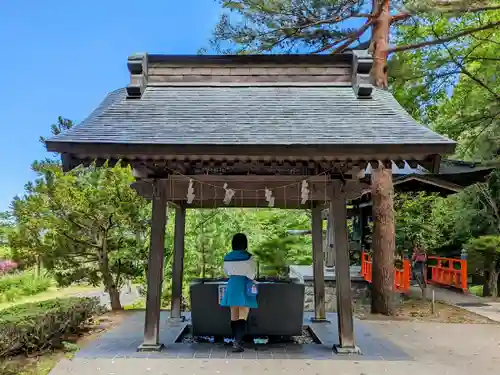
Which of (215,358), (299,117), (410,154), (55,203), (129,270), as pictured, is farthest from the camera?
(129,270)

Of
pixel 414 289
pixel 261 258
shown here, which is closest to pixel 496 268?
pixel 414 289

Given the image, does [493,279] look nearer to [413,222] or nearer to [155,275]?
[413,222]

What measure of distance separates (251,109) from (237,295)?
8.61 feet

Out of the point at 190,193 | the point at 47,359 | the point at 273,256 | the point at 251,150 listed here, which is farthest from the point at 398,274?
the point at 47,359

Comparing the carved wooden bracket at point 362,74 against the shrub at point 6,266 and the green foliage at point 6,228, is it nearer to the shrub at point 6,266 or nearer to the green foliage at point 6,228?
the green foliage at point 6,228

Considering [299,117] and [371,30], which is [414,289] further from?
[299,117]

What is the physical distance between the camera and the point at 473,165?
14.0 meters

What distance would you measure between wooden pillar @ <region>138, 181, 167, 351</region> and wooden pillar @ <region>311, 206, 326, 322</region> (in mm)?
3003

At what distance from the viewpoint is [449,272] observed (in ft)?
46.4

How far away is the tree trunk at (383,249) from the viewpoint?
380 inches

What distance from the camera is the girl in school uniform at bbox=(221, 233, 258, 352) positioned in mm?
6016

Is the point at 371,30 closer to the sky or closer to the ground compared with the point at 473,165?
closer to the sky

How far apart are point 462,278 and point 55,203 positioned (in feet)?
37.2

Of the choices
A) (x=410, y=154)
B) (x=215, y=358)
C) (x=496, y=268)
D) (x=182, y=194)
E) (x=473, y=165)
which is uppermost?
(x=473, y=165)
